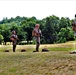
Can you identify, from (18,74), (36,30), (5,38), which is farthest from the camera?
(5,38)

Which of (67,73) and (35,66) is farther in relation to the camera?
(35,66)

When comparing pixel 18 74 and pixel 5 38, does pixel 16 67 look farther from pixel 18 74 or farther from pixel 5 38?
pixel 5 38

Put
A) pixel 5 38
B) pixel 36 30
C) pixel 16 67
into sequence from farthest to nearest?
pixel 5 38 → pixel 36 30 → pixel 16 67

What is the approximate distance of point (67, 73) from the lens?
1712 centimetres

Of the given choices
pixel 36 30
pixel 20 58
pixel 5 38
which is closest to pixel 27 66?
pixel 20 58

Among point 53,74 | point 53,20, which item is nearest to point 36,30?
point 53,74

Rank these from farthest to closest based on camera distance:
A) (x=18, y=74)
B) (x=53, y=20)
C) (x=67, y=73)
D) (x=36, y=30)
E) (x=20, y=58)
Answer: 1. (x=53, y=20)
2. (x=36, y=30)
3. (x=20, y=58)
4. (x=18, y=74)
5. (x=67, y=73)

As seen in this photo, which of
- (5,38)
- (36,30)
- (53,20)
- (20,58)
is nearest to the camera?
(20,58)

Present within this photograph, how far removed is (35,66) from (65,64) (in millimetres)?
1711

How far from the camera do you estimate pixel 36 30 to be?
26.7 metres

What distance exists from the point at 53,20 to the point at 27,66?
414ft

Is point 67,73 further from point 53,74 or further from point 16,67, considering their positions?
point 16,67

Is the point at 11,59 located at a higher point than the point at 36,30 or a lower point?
lower

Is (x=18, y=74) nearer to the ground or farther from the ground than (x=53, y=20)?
nearer to the ground
